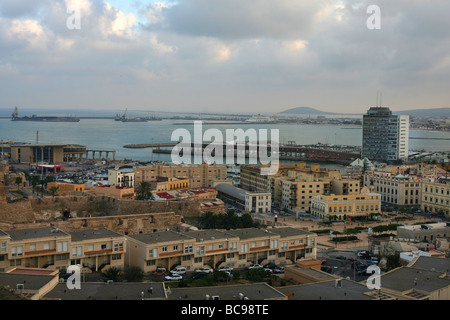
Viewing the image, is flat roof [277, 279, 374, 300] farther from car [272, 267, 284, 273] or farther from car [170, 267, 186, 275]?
car [170, 267, 186, 275]

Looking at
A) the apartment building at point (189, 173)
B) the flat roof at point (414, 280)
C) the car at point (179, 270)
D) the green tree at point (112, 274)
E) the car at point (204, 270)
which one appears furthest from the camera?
the apartment building at point (189, 173)

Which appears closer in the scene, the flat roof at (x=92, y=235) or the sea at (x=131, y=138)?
the flat roof at (x=92, y=235)

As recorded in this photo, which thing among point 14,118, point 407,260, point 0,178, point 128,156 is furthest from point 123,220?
point 14,118

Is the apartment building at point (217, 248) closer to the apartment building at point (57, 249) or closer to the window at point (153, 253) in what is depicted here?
the window at point (153, 253)

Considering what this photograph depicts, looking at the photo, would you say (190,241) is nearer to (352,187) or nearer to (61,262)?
(61,262)

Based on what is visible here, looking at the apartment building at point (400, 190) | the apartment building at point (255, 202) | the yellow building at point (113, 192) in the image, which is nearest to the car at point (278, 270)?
the apartment building at point (255, 202)
